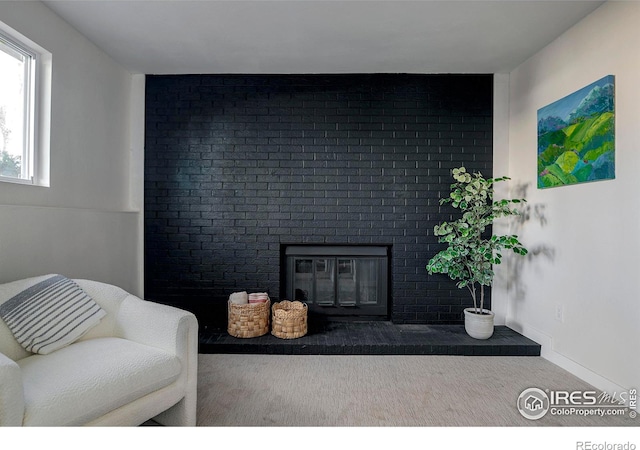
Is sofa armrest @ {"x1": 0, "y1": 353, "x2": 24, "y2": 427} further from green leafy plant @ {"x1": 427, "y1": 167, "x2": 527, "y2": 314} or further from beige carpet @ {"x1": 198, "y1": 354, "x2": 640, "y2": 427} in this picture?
green leafy plant @ {"x1": 427, "y1": 167, "x2": 527, "y2": 314}

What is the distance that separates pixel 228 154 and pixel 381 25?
1586 millimetres

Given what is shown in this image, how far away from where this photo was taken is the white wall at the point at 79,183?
1.93m

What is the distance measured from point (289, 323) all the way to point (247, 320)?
13.1 inches

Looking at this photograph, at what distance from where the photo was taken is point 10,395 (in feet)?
3.53

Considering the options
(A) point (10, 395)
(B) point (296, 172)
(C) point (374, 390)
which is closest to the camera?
(A) point (10, 395)

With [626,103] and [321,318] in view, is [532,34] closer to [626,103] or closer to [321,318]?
[626,103]

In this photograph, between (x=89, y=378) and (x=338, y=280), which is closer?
(x=89, y=378)

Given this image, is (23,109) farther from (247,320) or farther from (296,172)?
(247,320)

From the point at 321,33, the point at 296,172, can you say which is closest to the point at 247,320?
the point at 296,172

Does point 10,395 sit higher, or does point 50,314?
point 50,314

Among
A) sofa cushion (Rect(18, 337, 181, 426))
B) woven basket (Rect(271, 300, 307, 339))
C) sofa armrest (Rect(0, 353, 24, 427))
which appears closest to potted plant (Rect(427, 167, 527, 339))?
woven basket (Rect(271, 300, 307, 339))

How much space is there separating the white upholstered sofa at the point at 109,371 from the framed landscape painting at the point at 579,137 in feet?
7.90

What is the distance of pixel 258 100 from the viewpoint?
3.05 meters

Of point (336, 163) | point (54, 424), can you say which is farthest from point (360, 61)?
point (54, 424)
